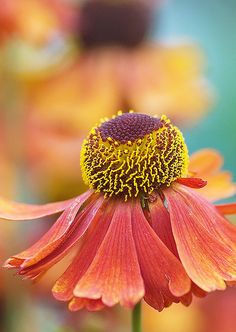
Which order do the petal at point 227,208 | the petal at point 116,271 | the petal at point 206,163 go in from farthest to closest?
1. the petal at point 206,163
2. the petal at point 227,208
3. the petal at point 116,271

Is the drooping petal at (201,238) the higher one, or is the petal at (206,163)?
the petal at (206,163)

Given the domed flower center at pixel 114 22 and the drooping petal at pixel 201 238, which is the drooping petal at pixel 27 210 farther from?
the domed flower center at pixel 114 22

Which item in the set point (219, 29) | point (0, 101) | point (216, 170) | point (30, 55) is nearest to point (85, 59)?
point (30, 55)

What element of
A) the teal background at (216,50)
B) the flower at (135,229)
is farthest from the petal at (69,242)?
the teal background at (216,50)

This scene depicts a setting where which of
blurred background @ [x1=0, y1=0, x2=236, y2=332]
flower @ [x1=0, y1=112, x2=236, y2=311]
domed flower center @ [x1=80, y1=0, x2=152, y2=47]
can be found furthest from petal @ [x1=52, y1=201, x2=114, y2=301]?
domed flower center @ [x1=80, y1=0, x2=152, y2=47]

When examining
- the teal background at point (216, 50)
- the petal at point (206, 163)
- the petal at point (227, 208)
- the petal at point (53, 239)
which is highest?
the teal background at point (216, 50)

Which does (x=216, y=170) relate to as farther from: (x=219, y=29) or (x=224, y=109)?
(x=219, y=29)
